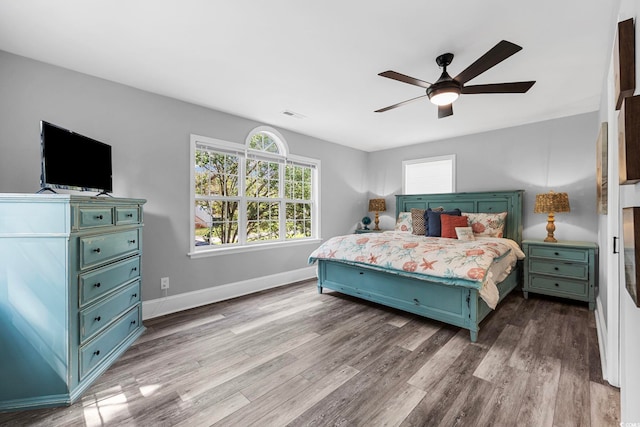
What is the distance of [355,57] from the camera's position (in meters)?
2.36

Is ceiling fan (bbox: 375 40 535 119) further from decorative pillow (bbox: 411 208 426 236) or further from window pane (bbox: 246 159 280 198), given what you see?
window pane (bbox: 246 159 280 198)

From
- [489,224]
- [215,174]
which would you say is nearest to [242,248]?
[215,174]

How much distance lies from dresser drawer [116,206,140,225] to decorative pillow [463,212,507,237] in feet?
13.7

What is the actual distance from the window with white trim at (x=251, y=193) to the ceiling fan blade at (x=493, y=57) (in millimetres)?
2806

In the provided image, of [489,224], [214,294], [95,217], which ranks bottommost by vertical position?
[214,294]

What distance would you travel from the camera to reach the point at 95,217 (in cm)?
198

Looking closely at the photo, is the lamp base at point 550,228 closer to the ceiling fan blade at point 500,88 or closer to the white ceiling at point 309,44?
the white ceiling at point 309,44

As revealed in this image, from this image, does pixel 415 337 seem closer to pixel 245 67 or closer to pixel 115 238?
pixel 115 238

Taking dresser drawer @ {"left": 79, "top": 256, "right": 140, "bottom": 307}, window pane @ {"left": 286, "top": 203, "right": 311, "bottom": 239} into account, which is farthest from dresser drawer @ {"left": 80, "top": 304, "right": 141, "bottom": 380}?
window pane @ {"left": 286, "top": 203, "right": 311, "bottom": 239}

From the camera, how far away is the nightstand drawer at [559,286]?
3.20 m

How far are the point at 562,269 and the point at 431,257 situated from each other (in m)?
1.93

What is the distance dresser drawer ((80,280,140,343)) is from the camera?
1.86 meters

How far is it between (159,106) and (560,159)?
5.21 meters

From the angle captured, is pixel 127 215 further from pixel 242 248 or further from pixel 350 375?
pixel 350 375
